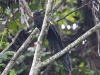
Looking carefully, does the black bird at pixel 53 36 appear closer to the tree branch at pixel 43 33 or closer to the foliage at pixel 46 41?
the foliage at pixel 46 41

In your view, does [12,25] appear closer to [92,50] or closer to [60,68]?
[60,68]

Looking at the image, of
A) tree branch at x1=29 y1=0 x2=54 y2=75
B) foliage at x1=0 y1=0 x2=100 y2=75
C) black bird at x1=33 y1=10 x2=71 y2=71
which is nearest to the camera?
tree branch at x1=29 y1=0 x2=54 y2=75

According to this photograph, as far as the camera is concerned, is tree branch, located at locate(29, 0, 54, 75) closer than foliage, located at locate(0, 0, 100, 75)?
Yes

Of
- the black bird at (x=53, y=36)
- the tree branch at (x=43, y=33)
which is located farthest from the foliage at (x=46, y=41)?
the tree branch at (x=43, y=33)

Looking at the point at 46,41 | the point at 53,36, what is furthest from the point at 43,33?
the point at 46,41

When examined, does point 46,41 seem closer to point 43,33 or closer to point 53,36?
point 53,36

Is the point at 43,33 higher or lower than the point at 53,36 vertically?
higher

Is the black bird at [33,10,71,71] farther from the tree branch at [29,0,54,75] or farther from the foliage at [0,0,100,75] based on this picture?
the tree branch at [29,0,54,75]

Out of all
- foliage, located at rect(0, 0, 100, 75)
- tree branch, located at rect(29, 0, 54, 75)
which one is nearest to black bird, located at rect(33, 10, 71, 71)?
foliage, located at rect(0, 0, 100, 75)

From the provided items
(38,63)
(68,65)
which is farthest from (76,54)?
(38,63)

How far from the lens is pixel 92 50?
4035 mm

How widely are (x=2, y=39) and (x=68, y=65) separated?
882 mm

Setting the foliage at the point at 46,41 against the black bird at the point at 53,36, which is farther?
the foliage at the point at 46,41

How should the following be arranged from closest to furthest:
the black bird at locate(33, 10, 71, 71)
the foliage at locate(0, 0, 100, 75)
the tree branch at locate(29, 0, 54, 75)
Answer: the tree branch at locate(29, 0, 54, 75), the black bird at locate(33, 10, 71, 71), the foliage at locate(0, 0, 100, 75)
